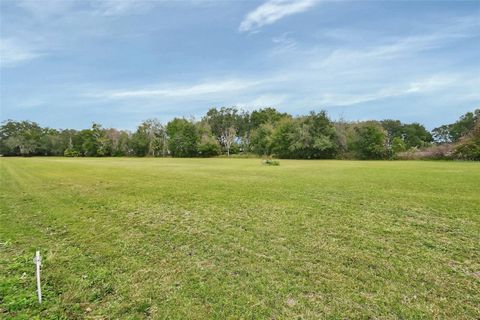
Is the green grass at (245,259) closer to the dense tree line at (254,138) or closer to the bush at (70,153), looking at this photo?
the dense tree line at (254,138)

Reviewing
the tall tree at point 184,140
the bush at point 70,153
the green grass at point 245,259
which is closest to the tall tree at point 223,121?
the tall tree at point 184,140

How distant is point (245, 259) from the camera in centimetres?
483

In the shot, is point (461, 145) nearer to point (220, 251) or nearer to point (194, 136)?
point (220, 251)

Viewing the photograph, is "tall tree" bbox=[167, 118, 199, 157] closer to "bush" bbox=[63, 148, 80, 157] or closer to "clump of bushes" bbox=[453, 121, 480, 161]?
"bush" bbox=[63, 148, 80, 157]

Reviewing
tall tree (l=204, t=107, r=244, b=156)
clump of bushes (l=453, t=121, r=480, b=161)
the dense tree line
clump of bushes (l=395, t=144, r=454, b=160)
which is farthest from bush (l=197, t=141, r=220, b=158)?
clump of bushes (l=453, t=121, r=480, b=161)

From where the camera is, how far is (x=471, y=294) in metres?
3.65

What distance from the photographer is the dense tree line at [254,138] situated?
1964 inches

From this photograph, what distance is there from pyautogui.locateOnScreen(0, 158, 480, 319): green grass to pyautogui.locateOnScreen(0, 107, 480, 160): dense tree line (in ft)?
139

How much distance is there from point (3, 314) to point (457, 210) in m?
10.1

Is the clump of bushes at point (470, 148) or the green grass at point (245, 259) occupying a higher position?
the clump of bushes at point (470, 148)

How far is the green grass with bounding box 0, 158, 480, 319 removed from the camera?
3463mm

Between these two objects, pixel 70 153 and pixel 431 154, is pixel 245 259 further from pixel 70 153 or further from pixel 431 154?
pixel 70 153

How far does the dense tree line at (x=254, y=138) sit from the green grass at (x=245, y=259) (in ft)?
139

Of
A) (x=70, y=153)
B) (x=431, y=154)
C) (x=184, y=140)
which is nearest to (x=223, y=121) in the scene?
(x=184, y=140)
